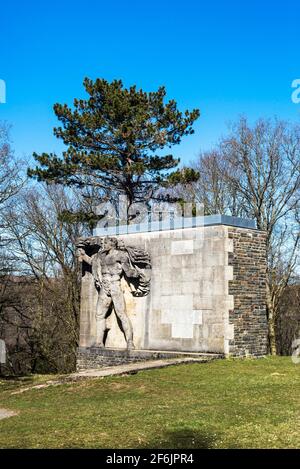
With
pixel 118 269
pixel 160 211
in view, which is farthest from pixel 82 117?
pixel 118 269

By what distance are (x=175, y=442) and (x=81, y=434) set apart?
4.47ft

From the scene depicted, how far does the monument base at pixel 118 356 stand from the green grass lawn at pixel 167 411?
6.33 ft

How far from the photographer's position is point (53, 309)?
30.3 m

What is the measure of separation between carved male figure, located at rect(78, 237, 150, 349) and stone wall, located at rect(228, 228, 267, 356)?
3.06m

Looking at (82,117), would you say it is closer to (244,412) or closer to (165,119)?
(165,119)

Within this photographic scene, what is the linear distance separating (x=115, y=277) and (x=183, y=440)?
38.3 ft

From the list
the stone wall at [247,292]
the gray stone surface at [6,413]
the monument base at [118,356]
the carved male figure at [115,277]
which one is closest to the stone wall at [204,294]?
the stone wall at [247,292]

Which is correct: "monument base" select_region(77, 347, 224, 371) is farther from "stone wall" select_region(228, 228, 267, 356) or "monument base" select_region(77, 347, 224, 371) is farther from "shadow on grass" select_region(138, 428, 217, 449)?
"shadow on grass" select_region(138, 428, 217, 449)

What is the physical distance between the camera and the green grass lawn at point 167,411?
270 inches

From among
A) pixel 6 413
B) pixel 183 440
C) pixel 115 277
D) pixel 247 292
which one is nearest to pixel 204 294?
pixel 247 292

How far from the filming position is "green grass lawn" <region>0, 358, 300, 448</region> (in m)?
6.87

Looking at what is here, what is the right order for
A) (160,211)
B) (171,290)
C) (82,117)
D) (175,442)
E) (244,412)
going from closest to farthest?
(175,442), (244,412), (171,290), (82,117), (160,211)

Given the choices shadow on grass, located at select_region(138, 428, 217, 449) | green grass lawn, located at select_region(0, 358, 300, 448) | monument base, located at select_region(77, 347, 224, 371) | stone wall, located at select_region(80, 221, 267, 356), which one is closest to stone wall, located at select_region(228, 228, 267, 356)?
stone wall, located at select_region(80, 221, 267, 356)
